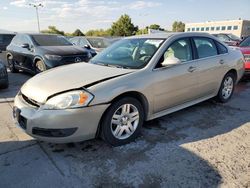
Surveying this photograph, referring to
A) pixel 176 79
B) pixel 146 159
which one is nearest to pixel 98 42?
pixel 176 79

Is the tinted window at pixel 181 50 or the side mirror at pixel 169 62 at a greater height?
the tinted window at pixel 181 50

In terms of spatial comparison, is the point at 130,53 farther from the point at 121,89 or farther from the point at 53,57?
the point at 53,57

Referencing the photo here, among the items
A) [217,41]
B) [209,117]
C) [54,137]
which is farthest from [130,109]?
[217,41]

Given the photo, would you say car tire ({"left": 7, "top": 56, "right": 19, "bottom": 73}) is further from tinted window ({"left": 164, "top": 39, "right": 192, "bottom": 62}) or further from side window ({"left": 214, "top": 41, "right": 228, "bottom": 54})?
side window ({"left": 214, "top": 41, "right": 228, "bottom": 54})

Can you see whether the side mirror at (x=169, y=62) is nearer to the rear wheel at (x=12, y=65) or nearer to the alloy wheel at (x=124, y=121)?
the alloy wheel at (x=124, y=121)

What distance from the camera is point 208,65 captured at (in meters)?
4.59

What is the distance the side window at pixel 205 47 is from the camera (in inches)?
179

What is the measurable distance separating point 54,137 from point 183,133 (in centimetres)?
196

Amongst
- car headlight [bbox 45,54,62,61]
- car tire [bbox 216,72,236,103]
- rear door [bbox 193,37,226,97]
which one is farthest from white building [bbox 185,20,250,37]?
rear door [bbox 193,37,226,97]

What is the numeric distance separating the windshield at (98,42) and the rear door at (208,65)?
6.61 metres

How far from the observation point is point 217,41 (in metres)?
5.10

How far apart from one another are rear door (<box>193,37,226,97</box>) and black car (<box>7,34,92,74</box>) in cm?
425

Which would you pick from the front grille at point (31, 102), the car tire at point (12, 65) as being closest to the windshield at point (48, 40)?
the car tire at point (12, 65)

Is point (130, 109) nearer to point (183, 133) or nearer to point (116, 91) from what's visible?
point (116, 91)
